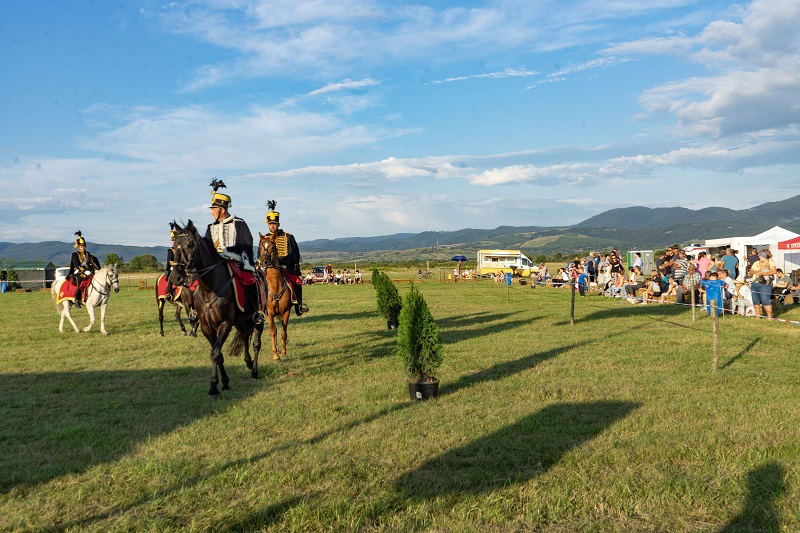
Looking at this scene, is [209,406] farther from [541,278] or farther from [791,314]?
[541,278]

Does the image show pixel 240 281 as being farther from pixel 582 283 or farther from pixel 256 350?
pixel 582 283

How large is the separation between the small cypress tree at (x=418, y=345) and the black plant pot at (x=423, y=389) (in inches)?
4.2

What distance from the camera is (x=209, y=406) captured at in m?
8.54

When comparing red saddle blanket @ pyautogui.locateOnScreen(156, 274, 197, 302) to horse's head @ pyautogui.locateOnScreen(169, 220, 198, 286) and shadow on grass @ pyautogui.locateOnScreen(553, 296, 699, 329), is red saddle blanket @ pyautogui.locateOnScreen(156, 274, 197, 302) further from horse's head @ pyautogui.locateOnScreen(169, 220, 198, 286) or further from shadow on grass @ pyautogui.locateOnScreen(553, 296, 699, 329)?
shadow on grass @ pyautogui.locateOnScreen(553, 296, 699, 329)

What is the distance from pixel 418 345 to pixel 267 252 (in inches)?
187

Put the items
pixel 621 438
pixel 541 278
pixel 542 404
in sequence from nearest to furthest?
1. pixel 621 438
2. pixel 542 404
3. pixel 541 278

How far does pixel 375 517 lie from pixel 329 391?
472 centimetres

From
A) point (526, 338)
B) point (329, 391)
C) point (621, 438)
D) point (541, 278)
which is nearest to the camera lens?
point (621, 438)

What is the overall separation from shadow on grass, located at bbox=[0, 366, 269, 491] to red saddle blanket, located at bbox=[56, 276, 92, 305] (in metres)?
7.23

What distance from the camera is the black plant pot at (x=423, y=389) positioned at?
28.9 ft

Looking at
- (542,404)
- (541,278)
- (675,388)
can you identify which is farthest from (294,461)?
(541,278)

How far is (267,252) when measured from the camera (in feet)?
41.2

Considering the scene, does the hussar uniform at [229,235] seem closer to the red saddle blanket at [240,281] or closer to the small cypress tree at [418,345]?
the red saddle blanket at [240,281]

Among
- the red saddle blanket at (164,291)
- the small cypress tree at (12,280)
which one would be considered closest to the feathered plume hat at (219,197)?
the red saddle blanket at (164,291)
